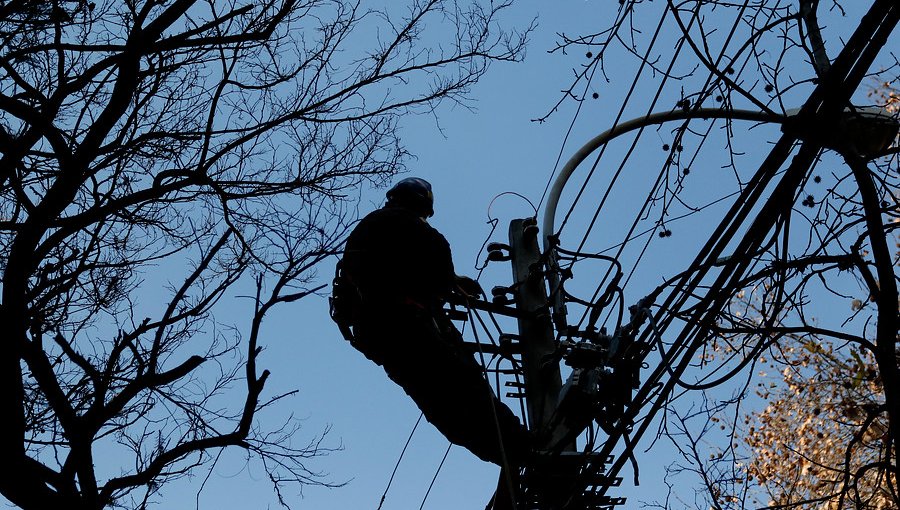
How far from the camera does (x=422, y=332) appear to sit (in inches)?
210

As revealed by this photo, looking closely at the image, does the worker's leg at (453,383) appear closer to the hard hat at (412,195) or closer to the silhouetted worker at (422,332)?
the silhouetted worker at (422,332)

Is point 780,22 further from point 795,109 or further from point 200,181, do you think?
point 200,181

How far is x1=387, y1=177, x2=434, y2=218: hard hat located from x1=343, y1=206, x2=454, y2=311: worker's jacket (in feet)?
2.52

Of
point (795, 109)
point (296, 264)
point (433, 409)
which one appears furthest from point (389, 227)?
point (795, 109)

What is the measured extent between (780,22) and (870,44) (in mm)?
1249

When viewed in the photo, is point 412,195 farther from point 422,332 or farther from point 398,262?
point 422,332

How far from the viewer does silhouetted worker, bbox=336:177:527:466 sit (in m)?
5.32

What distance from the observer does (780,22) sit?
13.9 feet

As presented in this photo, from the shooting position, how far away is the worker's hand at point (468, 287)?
5801 millimetres

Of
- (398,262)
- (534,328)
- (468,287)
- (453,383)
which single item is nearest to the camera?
(453,383)

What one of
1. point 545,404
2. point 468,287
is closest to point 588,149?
point 468,287

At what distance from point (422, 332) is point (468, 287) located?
0.66 m

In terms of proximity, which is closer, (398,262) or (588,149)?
(398,262)

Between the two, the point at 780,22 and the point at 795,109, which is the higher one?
the point at 780,22
